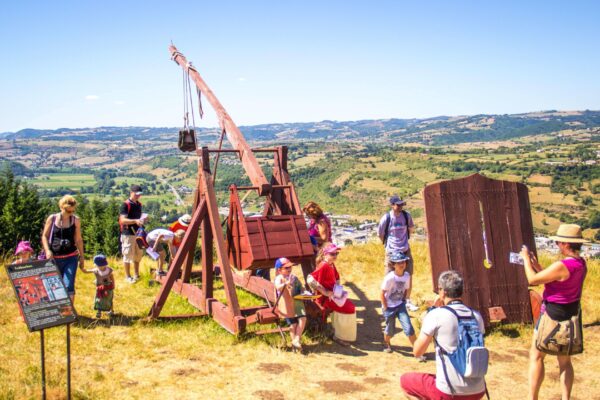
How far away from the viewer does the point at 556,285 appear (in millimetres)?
4605

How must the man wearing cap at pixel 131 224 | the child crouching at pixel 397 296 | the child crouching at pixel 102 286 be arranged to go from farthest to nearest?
the man wearing cap at pixel 131 224 < the child crouching at pixel 102 286 < the child crouching at pixel 397 296

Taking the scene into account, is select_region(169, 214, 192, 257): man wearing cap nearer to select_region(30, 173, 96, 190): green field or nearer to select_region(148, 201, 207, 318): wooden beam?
select_region(148, 201, 207, 318): wooden beam

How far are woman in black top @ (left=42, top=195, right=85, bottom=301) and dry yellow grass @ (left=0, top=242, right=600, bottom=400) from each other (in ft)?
2.66

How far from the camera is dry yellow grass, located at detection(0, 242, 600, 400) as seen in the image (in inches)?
208

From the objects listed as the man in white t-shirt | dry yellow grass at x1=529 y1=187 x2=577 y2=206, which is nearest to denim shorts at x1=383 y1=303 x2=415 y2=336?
the man in white t-shirt

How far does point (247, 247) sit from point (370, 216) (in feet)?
267

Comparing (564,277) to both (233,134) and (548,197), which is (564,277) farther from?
(548,197)

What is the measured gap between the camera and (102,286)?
7.34 meters

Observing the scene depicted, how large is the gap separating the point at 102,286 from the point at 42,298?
265cm

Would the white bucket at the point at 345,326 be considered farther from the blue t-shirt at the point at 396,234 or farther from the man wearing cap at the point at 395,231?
the blue t-shirt at the point at 396,234

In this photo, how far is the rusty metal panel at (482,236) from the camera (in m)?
7.32

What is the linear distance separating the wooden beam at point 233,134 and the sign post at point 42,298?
3.31 m

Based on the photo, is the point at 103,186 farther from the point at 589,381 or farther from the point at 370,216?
the point at 589,381

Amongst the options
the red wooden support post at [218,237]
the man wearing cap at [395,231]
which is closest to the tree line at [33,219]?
the red wooden support post at [218,237]
